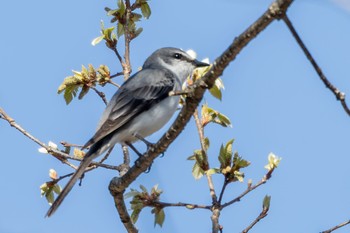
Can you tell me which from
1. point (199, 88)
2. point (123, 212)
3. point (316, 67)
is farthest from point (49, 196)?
point (316, 67)

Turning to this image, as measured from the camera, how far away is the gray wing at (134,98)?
618 cm

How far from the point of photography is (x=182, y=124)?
4.24 meters

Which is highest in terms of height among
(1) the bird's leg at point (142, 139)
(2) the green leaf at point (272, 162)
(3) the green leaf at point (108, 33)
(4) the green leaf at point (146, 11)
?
(4) the green leaf at point (146, 11)

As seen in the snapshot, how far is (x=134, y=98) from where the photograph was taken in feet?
21.4

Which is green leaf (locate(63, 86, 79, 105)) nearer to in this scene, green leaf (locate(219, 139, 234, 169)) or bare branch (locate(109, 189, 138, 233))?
bare branch (locate(109, 189, 138, 233))

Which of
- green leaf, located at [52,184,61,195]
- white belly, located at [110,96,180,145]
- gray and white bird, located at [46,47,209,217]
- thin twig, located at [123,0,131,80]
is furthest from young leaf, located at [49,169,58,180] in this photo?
thin twig, located at [123,0,131,80]

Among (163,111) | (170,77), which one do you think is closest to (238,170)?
(163,111)

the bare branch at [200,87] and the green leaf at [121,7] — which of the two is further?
the green leaf at [121,7]

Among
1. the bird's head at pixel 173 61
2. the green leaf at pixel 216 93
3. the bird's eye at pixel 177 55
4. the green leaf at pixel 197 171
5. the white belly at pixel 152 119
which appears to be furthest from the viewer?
the bird's eye at pixel 177 55

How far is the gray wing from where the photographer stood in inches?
243

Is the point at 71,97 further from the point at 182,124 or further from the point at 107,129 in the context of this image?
the point at 182,124

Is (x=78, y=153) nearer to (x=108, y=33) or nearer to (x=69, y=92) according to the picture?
(x=69, y=92)

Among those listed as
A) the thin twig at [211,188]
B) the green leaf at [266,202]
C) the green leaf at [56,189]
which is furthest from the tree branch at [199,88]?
the green leaf at [266,202]

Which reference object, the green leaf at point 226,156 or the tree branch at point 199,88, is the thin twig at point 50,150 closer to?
the tree branch at point 199,88
